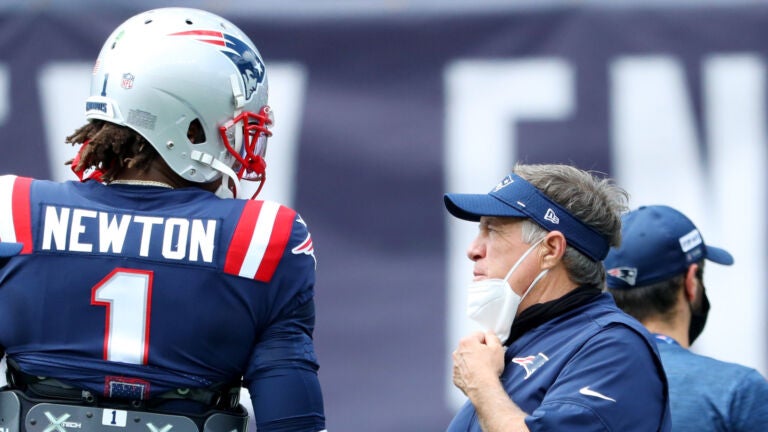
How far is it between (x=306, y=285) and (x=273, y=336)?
4.7 inches

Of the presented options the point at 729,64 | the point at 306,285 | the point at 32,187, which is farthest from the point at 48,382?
the point at 729,64

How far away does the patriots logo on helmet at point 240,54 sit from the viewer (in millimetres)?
2596

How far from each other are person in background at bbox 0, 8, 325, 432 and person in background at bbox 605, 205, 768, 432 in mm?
998

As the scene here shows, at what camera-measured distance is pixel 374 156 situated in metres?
4.82

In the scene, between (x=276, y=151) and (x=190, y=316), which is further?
(x=276, y=151)

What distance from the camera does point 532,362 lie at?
8.52 feet

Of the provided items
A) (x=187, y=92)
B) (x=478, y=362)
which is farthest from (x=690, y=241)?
(x=187, y=92)

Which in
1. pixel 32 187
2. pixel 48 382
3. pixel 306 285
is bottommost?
pixel 48 382

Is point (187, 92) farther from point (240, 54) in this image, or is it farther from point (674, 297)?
point (674, 297)

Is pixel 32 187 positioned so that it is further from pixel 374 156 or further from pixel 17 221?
pixel 374 156

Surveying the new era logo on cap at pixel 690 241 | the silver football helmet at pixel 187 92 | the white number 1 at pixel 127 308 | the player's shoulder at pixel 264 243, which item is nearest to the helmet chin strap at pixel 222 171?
the silver football helmet at pixel 187 92

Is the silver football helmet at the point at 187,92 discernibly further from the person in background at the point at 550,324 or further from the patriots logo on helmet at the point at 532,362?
the patriots logo on helmet at the point at 532,362

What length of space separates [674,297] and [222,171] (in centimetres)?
132

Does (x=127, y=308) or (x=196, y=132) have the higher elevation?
(x=196, y=132)
